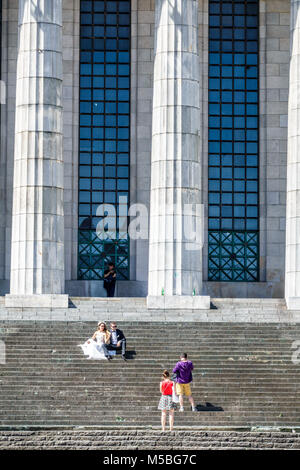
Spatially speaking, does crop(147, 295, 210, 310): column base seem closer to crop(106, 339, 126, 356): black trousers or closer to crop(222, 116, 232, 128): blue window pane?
crop(106, 339, 126, 356): black trousers

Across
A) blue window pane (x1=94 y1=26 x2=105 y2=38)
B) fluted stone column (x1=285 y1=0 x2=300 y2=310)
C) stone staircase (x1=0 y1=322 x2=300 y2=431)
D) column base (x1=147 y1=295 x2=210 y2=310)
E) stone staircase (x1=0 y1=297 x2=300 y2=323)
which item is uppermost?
blue window pane (x1=94 y1=26 x2=105 y2=38)

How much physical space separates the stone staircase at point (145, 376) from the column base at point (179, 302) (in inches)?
105

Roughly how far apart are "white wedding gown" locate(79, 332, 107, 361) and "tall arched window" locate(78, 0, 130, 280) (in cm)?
1446

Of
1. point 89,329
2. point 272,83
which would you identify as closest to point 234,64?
point 272,83

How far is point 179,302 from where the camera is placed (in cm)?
5697

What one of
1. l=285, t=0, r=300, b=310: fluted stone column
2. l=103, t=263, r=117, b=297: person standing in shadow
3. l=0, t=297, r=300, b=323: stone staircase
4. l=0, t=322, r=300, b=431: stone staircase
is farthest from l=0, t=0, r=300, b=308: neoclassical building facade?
l=0, t=322, r=300, b=431: stone staircase

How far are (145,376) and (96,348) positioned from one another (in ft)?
7.49

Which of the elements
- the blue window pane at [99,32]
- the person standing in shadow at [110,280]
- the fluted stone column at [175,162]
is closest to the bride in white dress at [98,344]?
the fluted stone column at [175,162]

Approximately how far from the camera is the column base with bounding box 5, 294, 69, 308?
56406mm

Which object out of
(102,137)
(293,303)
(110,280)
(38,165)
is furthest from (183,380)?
(102,137)

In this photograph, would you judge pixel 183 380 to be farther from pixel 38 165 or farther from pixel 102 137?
pixel 102 137

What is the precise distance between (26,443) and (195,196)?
1958 centimetres

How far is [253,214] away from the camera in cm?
6569
